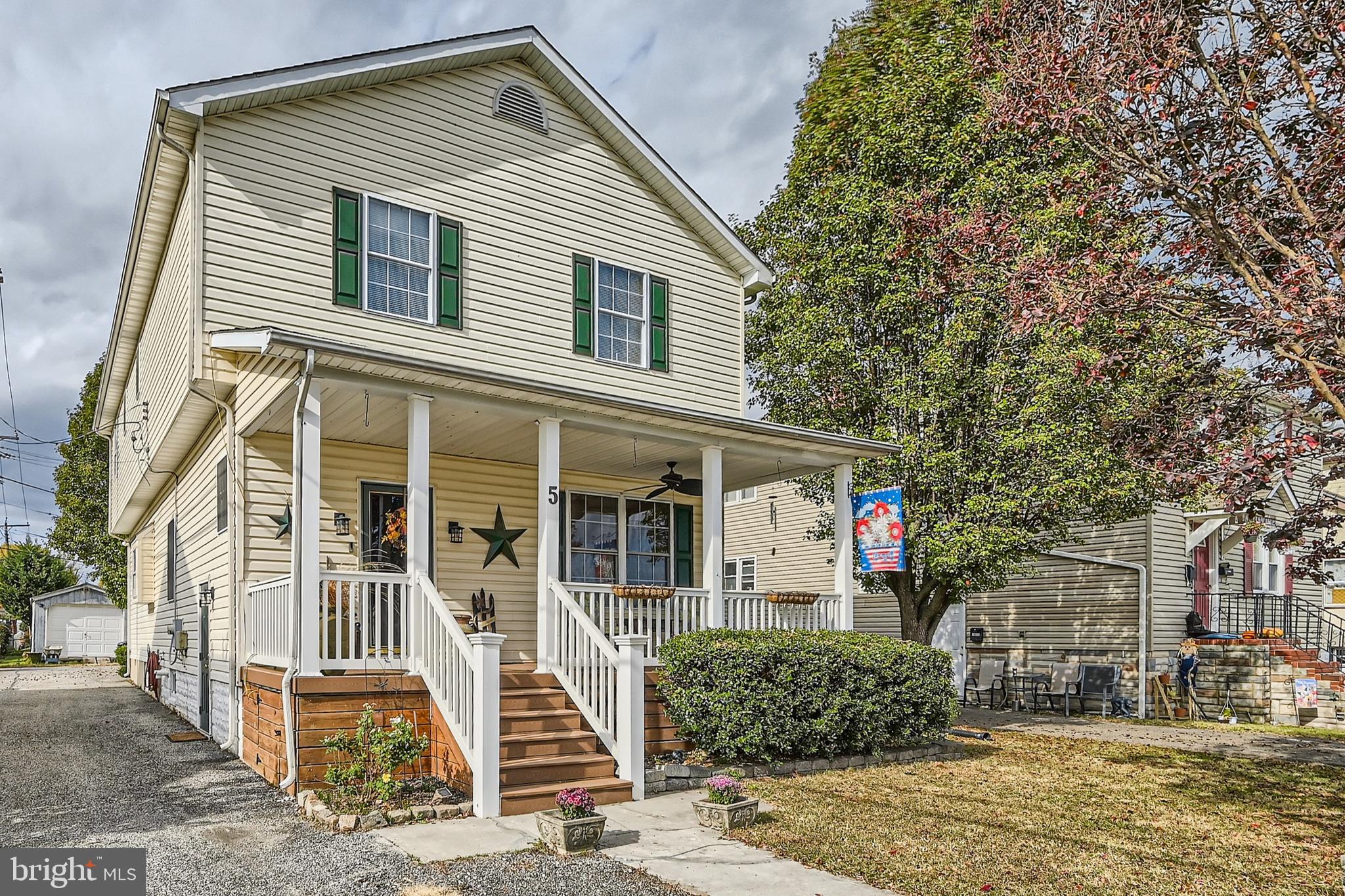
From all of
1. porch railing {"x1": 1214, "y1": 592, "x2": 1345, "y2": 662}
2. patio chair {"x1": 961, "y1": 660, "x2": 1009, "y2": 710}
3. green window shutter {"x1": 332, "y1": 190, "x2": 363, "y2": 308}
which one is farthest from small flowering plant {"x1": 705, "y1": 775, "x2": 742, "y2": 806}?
porch railing {"x1": 1214, "y1": 592, "x2": 1345, "y2": 662}

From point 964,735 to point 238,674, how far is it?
29.8 feet

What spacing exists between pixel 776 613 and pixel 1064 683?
9171 mm

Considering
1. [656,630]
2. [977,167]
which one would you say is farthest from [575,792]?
[977,167]

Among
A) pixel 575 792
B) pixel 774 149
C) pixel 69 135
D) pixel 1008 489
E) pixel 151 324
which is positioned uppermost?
pixel 69 135

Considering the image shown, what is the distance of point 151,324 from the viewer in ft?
49.6

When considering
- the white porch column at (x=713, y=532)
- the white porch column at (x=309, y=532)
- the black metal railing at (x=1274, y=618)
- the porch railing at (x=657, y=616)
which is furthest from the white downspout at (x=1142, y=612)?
the white porch column at (x=309, y=532)

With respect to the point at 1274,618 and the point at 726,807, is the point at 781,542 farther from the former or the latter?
the point at 726,807

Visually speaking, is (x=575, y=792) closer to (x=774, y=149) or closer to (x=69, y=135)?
(x=774, y=149)

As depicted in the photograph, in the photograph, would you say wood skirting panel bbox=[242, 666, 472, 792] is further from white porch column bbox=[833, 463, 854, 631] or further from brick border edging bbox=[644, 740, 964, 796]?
white porch column bbox=[833, 463, 854, 631]

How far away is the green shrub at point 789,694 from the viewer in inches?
363

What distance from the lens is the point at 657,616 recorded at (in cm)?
1046

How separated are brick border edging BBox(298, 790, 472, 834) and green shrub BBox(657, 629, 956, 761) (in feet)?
8.84

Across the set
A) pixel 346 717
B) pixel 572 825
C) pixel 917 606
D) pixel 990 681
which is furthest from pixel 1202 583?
pixel 346 717

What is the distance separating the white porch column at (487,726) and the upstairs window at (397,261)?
5449 millimetres
